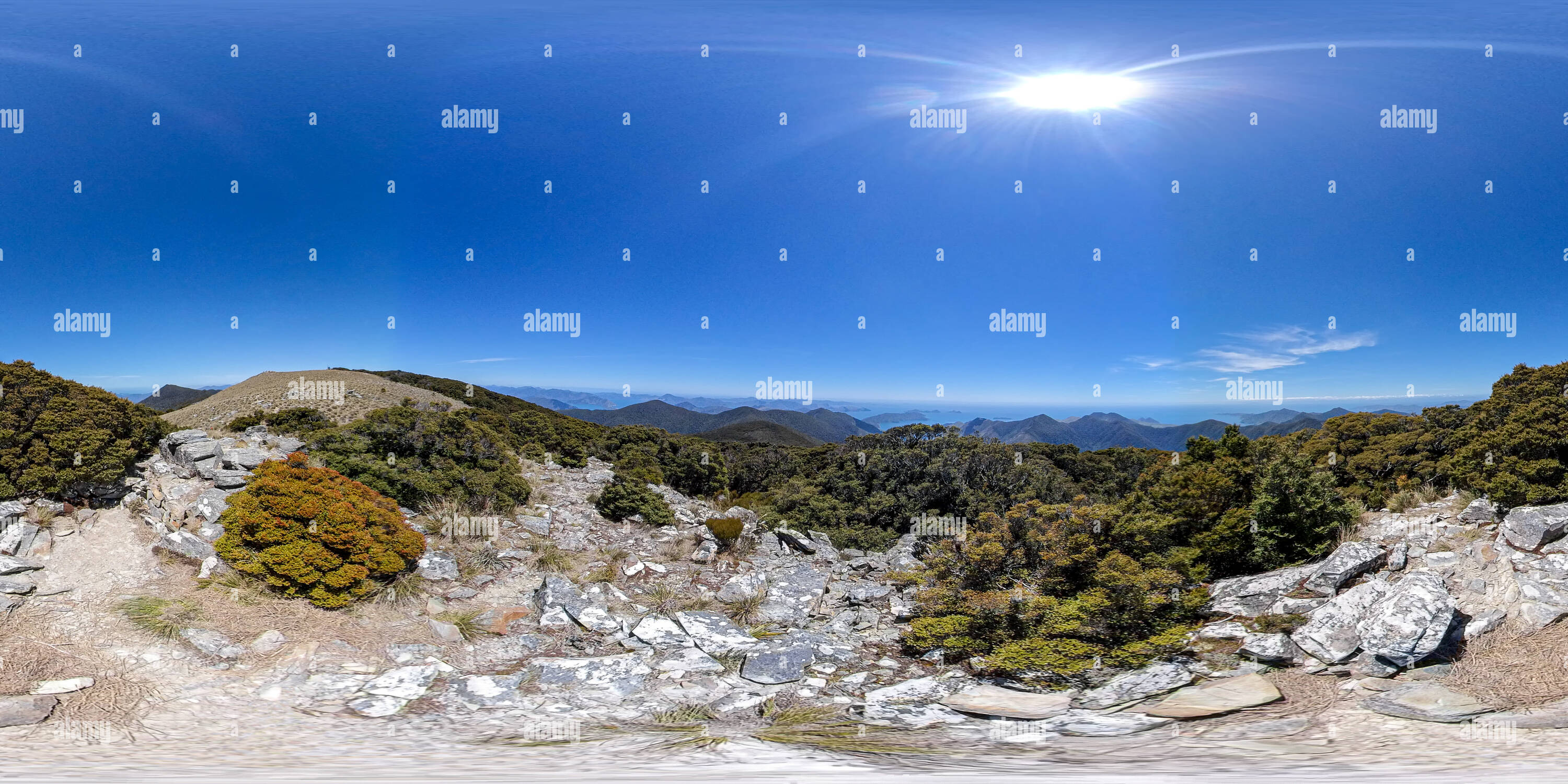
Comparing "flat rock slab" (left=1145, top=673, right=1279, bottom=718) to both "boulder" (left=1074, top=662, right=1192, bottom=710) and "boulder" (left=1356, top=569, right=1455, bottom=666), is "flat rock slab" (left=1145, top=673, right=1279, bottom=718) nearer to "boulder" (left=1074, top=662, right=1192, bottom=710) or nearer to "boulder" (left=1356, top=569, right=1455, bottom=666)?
"boulder" (left=1074, top=662, right=1192, bottom=710)

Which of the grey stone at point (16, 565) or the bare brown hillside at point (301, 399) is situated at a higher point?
the bare brown hillside at point (301, 399)

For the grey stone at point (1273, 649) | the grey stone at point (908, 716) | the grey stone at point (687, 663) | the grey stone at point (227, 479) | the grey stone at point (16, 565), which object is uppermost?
the grey stone at point (227, 479)

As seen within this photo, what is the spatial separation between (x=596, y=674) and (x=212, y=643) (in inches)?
161

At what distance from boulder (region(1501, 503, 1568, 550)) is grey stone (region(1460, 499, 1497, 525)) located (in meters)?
0.59

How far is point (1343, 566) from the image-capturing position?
7.57m

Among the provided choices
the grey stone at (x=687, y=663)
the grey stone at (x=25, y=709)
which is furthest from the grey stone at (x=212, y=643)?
the grey stone at (x=687, y=663)

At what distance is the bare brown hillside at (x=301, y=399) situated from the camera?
23.9m

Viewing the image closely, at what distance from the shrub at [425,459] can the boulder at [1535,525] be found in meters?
14.8

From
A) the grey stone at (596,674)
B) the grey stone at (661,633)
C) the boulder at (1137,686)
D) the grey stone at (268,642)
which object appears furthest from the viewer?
the grey stone at (661,633)

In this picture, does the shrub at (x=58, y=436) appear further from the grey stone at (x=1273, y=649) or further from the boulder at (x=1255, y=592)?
the boulder at (x=1255, y=592)

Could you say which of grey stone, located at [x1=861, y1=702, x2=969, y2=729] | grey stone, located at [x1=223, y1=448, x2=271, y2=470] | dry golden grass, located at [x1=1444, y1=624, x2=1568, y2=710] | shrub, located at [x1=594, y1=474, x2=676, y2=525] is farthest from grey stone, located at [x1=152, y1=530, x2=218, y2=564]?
dry golden grass, located at [x1=1444, y1=624, x2=1568, y2=710]

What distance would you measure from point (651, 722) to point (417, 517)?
763 cm

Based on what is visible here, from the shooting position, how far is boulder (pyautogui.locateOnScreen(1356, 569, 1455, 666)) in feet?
19.1

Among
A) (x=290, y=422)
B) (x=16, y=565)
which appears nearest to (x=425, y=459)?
(x=16, y=565)
